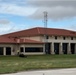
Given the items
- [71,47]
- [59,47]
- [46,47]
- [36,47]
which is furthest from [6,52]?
[71,47]

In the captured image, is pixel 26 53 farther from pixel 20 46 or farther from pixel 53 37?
pixel 53 37

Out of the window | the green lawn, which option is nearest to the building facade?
the window

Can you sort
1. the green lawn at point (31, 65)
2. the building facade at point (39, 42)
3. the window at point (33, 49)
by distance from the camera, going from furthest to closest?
the window at point (33, 49) < the building facade at point (39, 42) < the green lawn at point (31, 65)

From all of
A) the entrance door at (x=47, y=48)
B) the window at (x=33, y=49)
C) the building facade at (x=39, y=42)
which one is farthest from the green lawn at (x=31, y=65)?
the entrance door at (x=47, y=48)

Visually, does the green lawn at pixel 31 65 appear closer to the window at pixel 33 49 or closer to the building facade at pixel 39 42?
the building facade at pixel 39 42

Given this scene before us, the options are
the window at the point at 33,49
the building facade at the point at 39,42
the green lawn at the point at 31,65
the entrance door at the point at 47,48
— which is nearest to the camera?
the green lawn at the point at 31,65

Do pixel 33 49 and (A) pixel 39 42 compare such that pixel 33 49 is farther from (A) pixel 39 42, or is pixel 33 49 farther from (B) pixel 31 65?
(B) pixel 31 65

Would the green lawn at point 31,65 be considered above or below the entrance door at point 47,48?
above

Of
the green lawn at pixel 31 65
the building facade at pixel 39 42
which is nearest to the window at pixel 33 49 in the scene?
the building facade at pixel 39 42

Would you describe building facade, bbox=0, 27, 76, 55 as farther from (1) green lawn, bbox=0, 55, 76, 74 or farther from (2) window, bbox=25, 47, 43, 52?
(1) green lawn, bbox=0, 55, 76, 74

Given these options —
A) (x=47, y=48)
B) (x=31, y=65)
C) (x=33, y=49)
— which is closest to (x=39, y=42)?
(x=33, y=49)

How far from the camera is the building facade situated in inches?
2970

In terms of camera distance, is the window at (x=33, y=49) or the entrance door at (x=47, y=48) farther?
the entrance door at (x=47, y=48)

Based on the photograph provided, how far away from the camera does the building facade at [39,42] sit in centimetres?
7544
